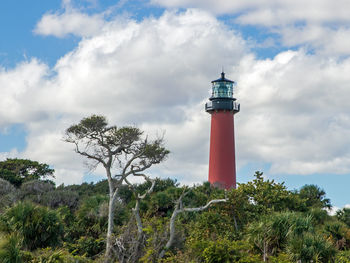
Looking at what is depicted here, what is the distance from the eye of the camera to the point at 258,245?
79.9 ft

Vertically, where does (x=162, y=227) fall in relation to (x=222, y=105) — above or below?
below

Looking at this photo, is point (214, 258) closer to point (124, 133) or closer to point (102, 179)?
point (124, 133)

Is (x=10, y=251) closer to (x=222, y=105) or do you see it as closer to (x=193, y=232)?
(x=193, y=232)

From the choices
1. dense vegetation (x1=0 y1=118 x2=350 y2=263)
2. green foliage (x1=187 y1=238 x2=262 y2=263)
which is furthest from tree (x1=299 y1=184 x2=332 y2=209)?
green foliage (x1=187 y1=238 x2=262 y2=263)

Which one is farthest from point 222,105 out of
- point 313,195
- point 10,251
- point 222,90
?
point 10,251

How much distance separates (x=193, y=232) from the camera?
88.2 ft

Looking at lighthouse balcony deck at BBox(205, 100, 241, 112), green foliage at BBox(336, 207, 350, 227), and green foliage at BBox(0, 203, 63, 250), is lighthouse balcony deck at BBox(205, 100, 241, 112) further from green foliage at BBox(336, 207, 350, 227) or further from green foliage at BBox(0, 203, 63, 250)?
green foliage at BBox(0, 203, 63, 250)

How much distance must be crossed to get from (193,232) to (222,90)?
2618 centimetres

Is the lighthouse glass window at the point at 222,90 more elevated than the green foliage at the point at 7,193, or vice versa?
the lighthouse glass window at the point at 222,90

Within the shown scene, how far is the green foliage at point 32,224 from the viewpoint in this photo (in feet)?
76.5

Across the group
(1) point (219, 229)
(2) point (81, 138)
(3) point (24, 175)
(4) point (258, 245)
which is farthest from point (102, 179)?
(4) point (258, 245)

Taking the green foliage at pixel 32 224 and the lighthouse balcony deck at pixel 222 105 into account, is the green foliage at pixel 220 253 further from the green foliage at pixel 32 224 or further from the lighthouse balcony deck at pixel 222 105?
the lighthouse balcony deck at pixel 222 105

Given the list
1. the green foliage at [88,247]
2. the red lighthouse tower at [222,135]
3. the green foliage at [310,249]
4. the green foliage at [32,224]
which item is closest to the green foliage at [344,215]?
the red lighthouse tower at [222,135]

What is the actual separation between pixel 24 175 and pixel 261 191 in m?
31.4
